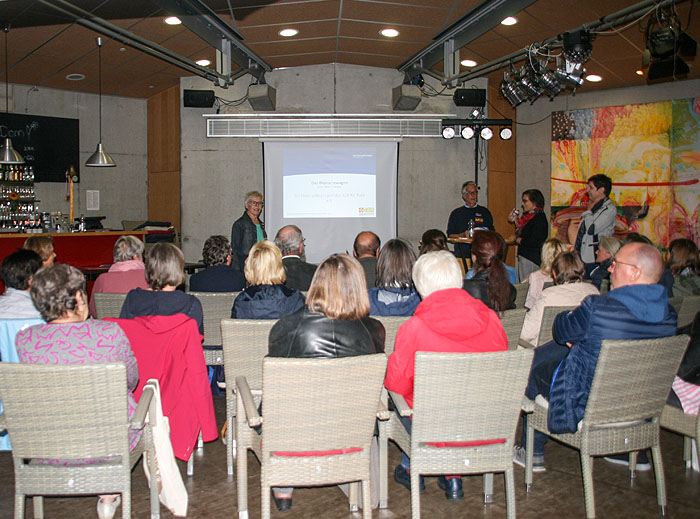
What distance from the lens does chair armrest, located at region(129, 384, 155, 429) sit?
7.39 feet

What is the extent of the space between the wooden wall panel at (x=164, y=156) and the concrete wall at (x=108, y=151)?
0.58 feet

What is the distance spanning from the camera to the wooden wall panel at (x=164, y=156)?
31.2 feet

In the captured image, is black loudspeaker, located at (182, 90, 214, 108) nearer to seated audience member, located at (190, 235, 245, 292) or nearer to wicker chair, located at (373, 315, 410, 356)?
seated audience member, located at (190, 235, 245, 292)

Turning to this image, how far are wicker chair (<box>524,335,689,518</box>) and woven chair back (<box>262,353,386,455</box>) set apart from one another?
70cm

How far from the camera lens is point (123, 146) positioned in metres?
9.84

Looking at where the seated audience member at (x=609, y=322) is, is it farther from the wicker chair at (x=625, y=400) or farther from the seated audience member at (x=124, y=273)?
the seated audience member at (x=124, y=273)

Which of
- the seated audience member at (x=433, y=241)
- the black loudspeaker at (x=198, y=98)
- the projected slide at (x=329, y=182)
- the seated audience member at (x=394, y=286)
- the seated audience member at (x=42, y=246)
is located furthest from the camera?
the projected slide at (x=329, y=182)

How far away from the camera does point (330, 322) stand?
239 cm

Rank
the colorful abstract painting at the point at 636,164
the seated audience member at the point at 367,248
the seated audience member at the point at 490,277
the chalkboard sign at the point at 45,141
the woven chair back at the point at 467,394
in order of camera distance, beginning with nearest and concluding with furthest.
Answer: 1. the woven chair back at the point at 467,394
2. the seated audience member at the point at 490,277
3. the seated audience member at the point at 367,248
4. the colorful abstract painting at the point at 636,164
5. the chalkboard sign at the point at 45,141

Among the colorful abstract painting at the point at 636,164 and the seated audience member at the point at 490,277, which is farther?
the colorful abstract painting at the point at 636,164

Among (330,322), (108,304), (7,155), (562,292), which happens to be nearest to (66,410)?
(330,322)

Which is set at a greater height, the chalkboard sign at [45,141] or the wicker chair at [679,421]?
the chalkboard sign at [45,141]

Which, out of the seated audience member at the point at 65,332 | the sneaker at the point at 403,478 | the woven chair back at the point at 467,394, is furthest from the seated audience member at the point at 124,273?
the woven chair back at the point at 467,394

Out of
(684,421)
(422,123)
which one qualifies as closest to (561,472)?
(684,421)
